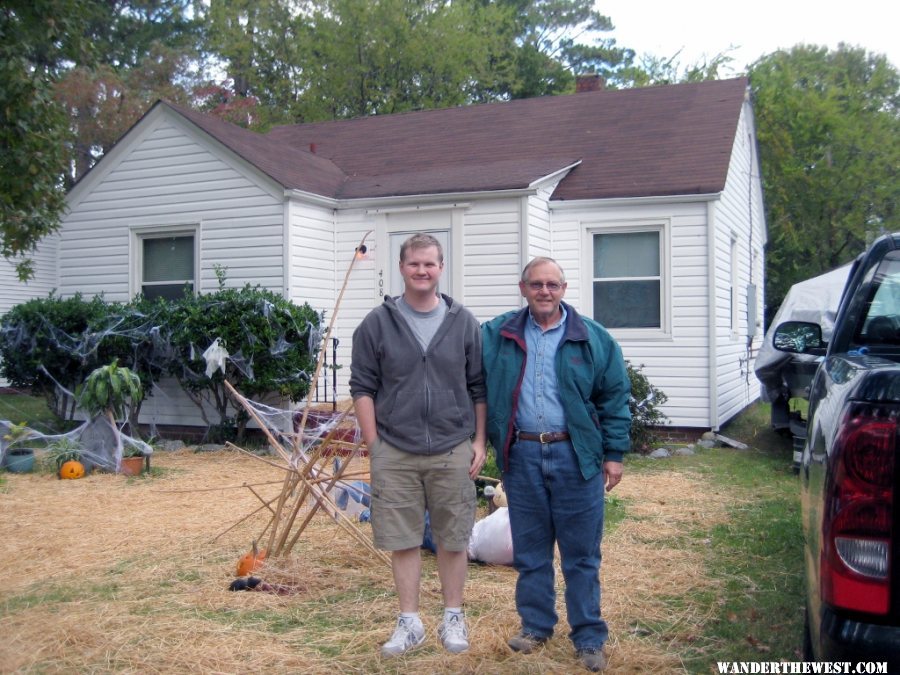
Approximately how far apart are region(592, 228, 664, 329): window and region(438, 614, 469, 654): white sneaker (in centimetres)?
747

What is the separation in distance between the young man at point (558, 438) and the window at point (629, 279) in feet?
24.3

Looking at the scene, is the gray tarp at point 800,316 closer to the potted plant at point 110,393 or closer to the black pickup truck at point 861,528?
the potted plant at point 110,393

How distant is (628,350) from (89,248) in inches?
284

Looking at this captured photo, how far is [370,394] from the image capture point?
4.03m

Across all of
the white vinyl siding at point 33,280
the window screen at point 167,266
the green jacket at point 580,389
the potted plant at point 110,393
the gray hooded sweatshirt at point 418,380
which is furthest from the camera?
the white vinyl siding at point 33,280

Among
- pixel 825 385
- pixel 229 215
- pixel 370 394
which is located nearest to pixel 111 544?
pixel 370 394

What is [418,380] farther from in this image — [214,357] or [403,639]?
[214,357]

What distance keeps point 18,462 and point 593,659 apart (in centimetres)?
730

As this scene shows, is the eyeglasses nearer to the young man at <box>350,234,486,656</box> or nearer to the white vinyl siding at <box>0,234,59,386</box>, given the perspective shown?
the young man at <box>350,234,486,656</box>

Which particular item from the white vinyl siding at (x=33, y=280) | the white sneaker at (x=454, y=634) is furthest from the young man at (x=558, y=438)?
the white vinyl siding at (x=33, y=280)

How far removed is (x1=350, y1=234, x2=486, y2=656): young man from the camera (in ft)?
12.9

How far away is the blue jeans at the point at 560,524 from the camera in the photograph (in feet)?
12.4

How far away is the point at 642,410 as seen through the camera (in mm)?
10086

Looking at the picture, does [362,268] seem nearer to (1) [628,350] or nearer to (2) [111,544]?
(1) [628,350]
